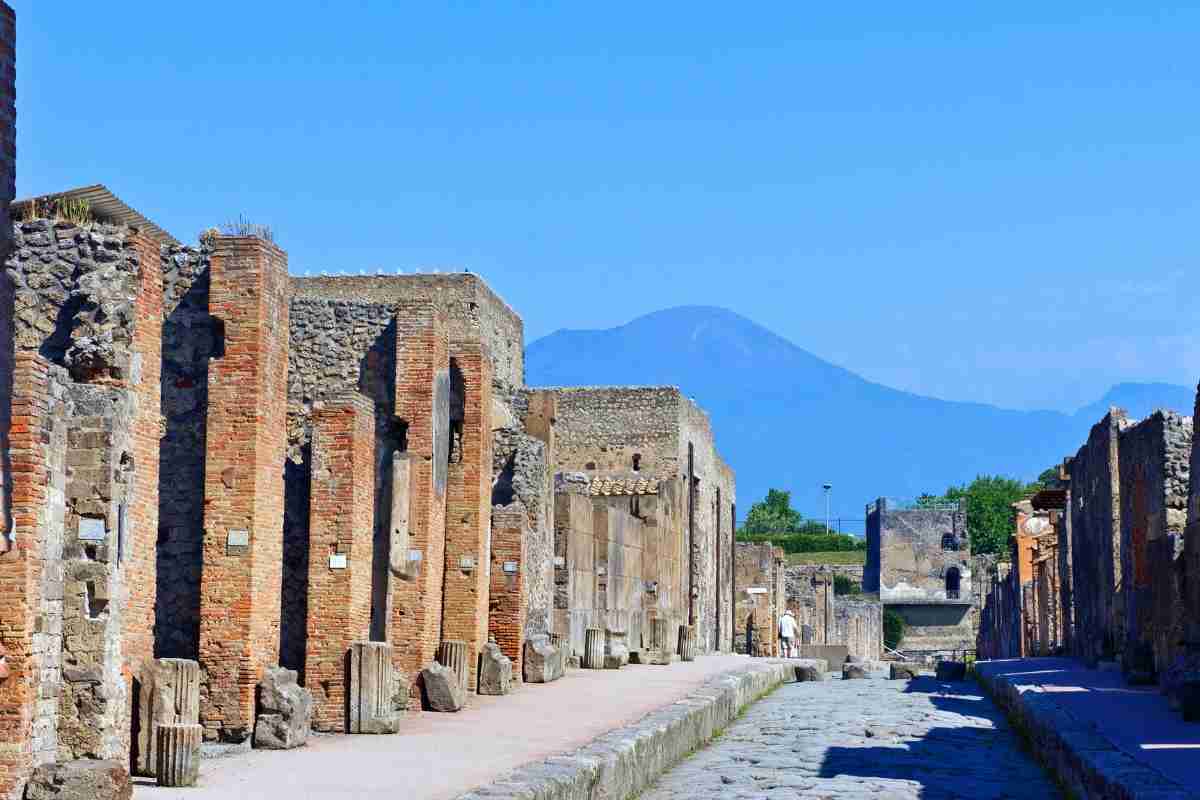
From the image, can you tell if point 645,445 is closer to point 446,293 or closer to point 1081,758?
point 446,293

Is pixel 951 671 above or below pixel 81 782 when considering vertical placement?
below

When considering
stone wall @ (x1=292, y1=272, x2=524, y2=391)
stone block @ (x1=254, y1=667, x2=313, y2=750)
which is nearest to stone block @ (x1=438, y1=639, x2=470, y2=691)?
stone block @ (x1=254, y1=667, x2=313, y2=750)

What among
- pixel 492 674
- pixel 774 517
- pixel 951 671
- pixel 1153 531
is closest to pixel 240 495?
pixel 492 674

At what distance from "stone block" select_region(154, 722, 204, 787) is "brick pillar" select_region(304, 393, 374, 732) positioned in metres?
4.56

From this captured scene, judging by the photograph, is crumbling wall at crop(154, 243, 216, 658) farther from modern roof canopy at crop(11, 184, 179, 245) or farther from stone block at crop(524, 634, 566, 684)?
stone block at crop(524, 634, 566, 684)

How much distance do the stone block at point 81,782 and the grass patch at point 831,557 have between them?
86.4m

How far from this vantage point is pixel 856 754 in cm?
1559

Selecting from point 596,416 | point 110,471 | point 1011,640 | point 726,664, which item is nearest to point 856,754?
point 110,471

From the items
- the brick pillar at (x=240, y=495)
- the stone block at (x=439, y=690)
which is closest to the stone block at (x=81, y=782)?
the brick pillar at (x=240, y=495)

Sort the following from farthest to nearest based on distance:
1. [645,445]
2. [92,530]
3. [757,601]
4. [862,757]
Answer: [757,601] → [645,445] → [862,757] → [92,530]

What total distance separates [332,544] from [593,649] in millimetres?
12651

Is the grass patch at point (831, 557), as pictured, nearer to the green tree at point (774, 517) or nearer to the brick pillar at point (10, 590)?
the green tree at point (774, 517)

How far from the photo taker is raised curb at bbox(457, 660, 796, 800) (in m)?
10.1

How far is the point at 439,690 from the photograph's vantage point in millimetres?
17859
